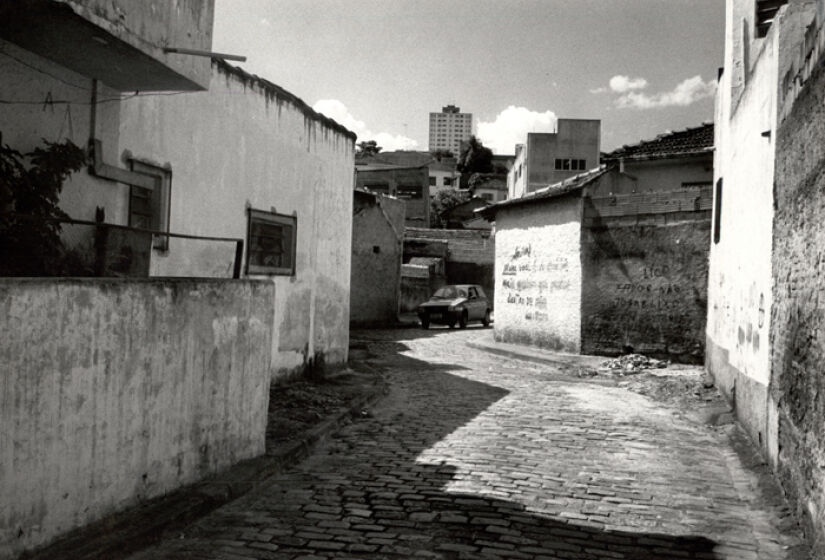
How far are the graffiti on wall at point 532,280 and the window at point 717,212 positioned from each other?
14.1ft

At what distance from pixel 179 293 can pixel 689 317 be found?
1234 centimetres

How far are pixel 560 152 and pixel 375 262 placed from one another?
975 inches

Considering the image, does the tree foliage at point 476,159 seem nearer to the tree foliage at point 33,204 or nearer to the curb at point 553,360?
the curb at point 553,360

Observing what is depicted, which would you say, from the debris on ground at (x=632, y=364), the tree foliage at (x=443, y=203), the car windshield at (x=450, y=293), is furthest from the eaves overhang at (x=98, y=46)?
the tree foliage at (x=443, y=203)

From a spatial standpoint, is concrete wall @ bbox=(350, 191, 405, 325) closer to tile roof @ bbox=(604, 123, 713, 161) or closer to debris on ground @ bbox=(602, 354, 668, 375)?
tile roof @ bbox=(604, 123, 713, 161)

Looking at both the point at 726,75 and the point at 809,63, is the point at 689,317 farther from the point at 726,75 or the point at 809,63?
the point at 809,63

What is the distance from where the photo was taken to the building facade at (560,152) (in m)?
47.9

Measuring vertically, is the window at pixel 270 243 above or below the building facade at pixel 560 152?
below

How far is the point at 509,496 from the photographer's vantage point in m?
6.41

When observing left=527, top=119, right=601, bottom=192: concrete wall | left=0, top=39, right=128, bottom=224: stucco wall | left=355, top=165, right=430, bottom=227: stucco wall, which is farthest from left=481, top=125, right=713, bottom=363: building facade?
left=355, top=165, right=430, bottom=227: stucco wall

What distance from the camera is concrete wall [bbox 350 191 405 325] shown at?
26906 mm

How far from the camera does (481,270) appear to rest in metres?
35.7

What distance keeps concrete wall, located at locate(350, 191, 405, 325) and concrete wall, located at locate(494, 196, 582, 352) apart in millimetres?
6853

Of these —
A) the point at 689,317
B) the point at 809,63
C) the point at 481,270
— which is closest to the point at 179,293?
the point at 809,63
